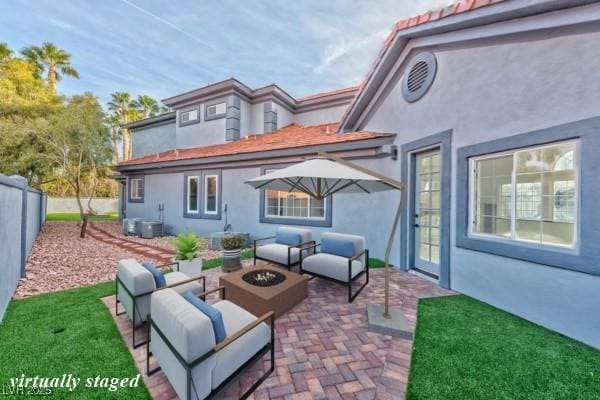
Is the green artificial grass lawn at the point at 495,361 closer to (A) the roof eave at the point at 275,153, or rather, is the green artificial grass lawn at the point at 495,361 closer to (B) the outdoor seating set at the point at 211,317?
(B) the outdoor seating set at the point at 211,317

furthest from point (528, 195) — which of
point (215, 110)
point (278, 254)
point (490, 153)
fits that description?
point (215, 110)

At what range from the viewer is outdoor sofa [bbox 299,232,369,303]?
4.48 m

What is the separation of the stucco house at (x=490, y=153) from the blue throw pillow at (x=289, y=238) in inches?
70.3

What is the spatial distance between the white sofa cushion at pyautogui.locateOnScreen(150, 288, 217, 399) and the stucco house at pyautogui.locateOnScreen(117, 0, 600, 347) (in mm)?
4843

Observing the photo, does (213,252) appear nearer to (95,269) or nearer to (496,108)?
(95,269)

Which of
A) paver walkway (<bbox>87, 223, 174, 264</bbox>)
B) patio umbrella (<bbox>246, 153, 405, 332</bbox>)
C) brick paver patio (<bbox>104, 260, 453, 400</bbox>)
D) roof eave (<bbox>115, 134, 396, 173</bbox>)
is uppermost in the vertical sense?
roof eave (<bbox>115, 134, 396, 173</bbox>)

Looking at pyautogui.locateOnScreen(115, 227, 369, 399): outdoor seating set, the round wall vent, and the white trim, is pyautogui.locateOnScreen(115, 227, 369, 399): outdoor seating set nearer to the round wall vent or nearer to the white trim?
the white trim

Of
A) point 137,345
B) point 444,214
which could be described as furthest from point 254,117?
point 137,345

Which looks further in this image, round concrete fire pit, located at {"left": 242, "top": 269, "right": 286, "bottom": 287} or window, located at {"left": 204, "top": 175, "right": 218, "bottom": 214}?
window, located at {"left": 204, "top": 175, "right": 218, "bottom": 214}

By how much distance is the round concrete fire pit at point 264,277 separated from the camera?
4.01 m

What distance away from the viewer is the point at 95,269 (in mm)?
6254

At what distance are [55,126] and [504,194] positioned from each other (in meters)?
17.1

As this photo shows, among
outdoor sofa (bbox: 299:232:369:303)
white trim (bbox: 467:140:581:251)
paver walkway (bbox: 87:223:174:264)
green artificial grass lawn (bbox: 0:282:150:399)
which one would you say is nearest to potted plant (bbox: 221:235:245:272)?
outdoor sofa (bbox: 299:232:369:303)

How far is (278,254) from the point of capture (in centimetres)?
576
